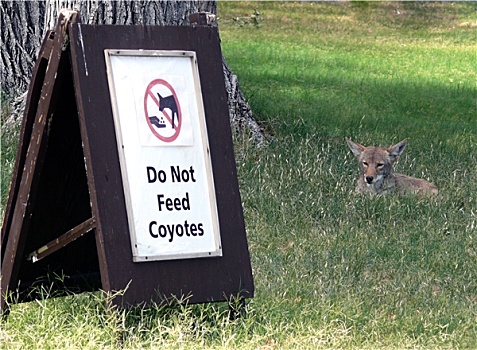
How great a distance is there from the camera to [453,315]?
6.63 meters

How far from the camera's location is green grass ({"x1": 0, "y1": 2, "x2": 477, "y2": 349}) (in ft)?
18.7

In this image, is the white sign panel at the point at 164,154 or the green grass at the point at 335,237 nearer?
the white sign panel at the point at 164,154

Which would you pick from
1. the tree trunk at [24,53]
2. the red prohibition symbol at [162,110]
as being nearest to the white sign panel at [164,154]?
the red prohibition symbol at [162,110]

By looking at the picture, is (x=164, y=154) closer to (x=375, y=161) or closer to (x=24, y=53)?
(x=375, y=161)

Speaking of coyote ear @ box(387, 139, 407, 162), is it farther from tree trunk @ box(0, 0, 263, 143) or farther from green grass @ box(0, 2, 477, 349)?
tree trunk @ box(0, 0, 263, 143)

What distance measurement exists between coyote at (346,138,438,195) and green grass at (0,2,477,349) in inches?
5.8

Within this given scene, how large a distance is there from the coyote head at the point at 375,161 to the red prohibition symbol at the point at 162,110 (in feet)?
15.5

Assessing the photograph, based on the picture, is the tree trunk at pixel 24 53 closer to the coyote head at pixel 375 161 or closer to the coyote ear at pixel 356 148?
the coyote ear at pixel 356 148

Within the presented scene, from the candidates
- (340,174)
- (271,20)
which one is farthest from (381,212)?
(271,20)

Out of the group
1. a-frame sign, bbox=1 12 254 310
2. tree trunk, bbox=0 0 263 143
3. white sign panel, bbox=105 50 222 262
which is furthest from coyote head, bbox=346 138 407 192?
white sign panel, bbox=105 50 222 262

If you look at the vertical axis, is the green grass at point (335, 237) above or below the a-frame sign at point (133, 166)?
below

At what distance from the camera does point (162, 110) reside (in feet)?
18.5

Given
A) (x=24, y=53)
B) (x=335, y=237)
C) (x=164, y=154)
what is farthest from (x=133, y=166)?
(x=24, y=53)

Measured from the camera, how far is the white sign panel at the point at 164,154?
5520mm
